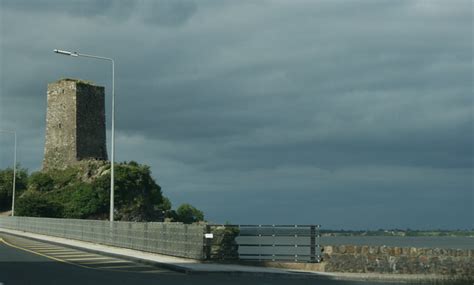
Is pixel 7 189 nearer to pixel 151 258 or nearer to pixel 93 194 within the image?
pixel 93 194

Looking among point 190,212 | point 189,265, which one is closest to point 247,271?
point 189,265

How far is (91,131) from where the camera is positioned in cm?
9012

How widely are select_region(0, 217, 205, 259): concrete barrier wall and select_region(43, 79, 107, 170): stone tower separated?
3830 cm

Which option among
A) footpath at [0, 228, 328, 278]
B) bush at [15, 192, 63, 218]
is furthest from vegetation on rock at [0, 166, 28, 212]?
footpath at [0, 228, 328, 278]

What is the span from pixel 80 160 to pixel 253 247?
6189cm

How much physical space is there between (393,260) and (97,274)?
37.3 feet

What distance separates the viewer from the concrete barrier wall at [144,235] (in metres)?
29.6

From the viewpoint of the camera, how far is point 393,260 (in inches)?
1094

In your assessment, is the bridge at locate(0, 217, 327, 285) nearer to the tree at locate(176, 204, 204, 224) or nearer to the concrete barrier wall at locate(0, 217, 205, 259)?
the concrete barrier wall at locate(0, 217, 205, 259)

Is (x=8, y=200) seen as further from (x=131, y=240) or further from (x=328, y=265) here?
(x=328, y=265)

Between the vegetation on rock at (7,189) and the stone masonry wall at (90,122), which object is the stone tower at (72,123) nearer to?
the stone masonry wall at (90,122)

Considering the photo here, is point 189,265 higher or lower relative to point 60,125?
lower

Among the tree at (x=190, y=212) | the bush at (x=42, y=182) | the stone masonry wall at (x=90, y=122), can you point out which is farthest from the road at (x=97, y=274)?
the tree at (x=190, y=212)

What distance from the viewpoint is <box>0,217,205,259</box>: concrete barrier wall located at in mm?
29625
